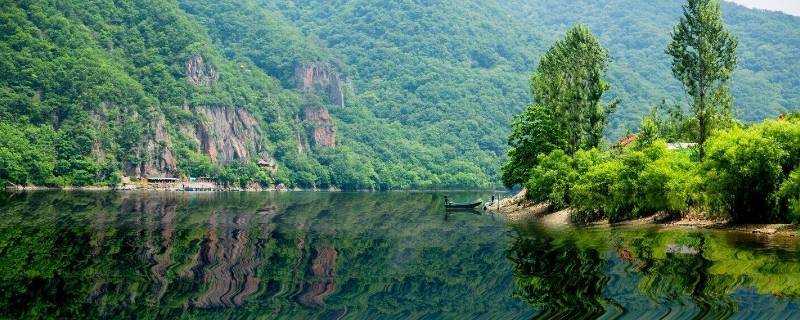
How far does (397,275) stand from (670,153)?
3215 cm

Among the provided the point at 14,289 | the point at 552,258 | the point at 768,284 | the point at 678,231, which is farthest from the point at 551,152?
the point at 14,289

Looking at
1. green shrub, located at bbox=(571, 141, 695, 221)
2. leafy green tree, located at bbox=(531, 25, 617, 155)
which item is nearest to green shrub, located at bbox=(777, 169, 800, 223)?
green shrub, located at bbox=(571, 141, 695, 221)

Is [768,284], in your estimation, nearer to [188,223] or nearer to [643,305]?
[643,305]

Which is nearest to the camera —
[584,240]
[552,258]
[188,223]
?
[552,258]

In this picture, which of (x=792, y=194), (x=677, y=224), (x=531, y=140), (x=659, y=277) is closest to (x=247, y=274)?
(x=659, y=277)

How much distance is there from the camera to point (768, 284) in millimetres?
21828

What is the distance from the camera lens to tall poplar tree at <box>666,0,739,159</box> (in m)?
56.3

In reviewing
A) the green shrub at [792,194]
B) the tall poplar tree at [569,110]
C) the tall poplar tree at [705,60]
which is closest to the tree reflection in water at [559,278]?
the green shrub at [792,194]

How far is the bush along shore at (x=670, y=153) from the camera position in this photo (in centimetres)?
4134

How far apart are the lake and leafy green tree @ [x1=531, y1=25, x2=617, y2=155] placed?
3101cm

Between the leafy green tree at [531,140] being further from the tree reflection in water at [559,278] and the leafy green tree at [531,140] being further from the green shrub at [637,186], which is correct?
the tree reflection in water at [559,278]

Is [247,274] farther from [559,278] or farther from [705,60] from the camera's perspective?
[705,60]

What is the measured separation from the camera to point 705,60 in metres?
57.1

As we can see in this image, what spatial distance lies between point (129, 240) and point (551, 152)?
136 feet
